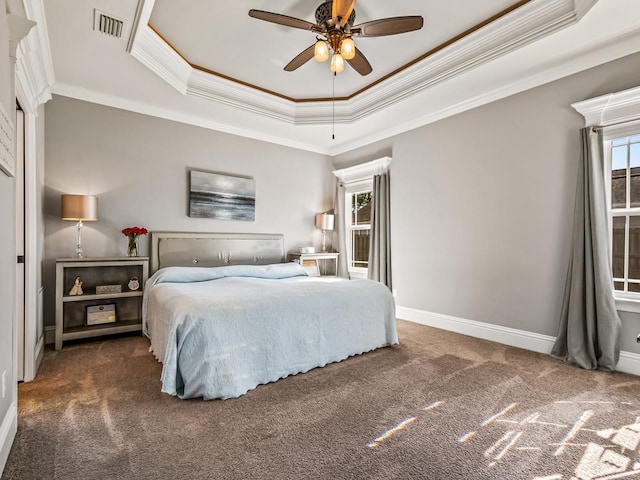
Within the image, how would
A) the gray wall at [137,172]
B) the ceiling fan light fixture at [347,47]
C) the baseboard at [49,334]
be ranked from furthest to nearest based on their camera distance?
the gray wall at [137,172], the baseboard at [49,334], the ceiling fan light fixture at [347,47]

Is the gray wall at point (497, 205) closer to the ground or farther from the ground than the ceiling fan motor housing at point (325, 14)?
closer to the ground

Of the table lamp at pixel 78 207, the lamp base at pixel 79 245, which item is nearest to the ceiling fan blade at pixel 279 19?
the table lamp at pixel 78 207

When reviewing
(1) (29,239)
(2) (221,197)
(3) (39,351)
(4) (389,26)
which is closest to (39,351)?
(3) (39,351)

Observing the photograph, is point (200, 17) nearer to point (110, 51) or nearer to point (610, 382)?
point (110, 51)

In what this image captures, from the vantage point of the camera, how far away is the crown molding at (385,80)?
2553 millimetres

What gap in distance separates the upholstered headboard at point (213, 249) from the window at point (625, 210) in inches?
153

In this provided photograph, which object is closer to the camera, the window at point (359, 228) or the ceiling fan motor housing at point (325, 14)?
the ceiling fan motor housing at point (325, 14)

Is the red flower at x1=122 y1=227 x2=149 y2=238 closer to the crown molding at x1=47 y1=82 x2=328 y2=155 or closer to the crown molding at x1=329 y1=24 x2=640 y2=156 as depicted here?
the crown molding at x1=47 y1=82 x2=328 y2=155

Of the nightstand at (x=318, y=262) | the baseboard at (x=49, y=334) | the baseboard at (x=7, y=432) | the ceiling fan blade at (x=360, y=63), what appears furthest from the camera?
the nightstand at (x=318, y=262)

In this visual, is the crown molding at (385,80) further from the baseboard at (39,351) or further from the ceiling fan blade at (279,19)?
the baseboard at (39,351)

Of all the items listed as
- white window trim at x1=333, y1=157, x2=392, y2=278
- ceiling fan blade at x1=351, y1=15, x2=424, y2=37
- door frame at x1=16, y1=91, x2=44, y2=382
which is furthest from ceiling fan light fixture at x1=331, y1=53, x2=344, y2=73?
white window trim at x1=333, y1=157, x2=392, y2=278

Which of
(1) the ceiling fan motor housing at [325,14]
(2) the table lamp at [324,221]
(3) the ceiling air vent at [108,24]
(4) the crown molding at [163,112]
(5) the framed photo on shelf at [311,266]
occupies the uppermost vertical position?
(1) the ceiling fan motor housing at [325,14]

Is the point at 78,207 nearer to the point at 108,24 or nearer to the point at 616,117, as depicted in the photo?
the point at 108,24

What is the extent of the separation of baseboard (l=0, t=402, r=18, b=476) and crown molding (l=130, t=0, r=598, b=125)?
2667 millimetres
